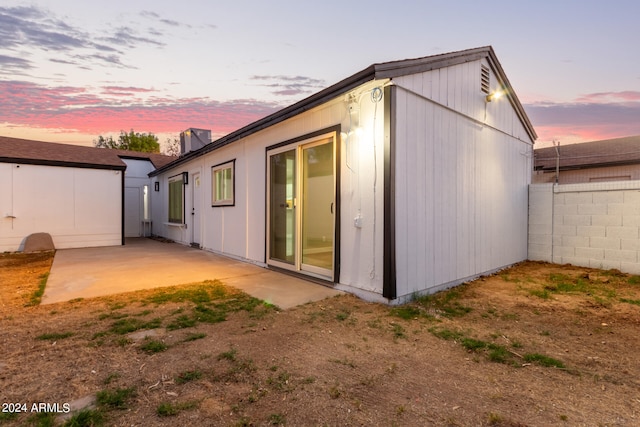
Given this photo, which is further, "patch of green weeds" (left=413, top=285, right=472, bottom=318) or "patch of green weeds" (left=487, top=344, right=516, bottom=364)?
"patch of green weeds" (left=413, top=285, right=472, bottom=318)

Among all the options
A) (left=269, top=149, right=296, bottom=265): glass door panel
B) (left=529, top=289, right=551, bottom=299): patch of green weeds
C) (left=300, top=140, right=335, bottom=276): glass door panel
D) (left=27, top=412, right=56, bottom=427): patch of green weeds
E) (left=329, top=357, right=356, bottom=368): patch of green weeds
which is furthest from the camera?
(left=269, top=149, right=296, bottom=265): glass door panel

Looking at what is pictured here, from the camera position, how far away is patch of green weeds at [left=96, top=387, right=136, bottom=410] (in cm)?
175

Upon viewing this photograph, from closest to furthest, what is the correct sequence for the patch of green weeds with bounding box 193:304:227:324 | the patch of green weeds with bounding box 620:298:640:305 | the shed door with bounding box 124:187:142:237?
the patch of green weeds with bounding box 193:304:227:324 → the patch of green weeds with bounding box 620:298:640:305 → the shed door with bounding box 124:187:142:237

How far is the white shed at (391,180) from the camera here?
3848mm

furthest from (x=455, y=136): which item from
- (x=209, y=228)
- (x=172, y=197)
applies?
(x=172, y=197)

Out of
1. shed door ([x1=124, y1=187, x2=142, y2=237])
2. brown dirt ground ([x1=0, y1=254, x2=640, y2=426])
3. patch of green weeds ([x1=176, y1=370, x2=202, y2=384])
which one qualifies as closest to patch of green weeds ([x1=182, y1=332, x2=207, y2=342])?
brown dirt ground ([x1=0, y1=254, x2=640, y2=426])

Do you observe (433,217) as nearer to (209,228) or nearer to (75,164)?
(209,228)

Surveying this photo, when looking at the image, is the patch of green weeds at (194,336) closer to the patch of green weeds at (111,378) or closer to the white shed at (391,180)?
the patch of green weeds at (111,378)

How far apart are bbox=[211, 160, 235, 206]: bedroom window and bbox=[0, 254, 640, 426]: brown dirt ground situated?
3.92 meters

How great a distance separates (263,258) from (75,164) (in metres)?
7.45

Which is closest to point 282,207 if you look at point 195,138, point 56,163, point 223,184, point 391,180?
point 391,180

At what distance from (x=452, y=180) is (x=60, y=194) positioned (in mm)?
10801

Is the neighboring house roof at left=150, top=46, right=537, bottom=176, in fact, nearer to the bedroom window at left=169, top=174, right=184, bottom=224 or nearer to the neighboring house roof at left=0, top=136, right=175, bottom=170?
the bedroom window at left=169, top=174, right=184, bottom=224

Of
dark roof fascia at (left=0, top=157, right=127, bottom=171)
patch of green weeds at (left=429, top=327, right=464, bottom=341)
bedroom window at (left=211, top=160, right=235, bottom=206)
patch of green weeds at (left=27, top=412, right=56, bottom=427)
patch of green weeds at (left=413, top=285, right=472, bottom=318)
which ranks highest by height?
dark roof fascia at (left=0, top=157, right=127, bottom=171)
